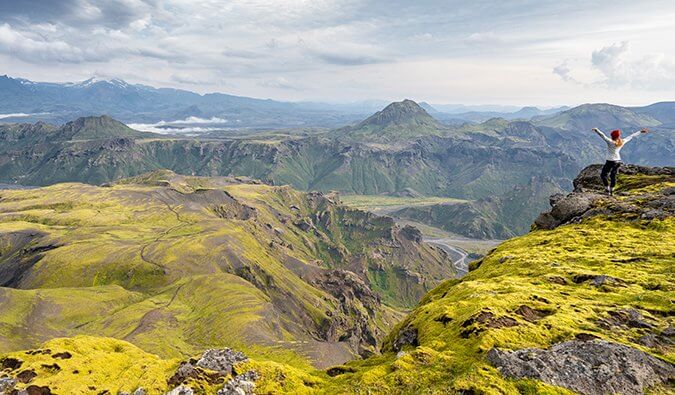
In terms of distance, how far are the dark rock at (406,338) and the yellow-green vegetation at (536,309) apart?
21.0 inches

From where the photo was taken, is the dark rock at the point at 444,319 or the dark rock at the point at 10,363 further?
the dark rock at the point at 10,363

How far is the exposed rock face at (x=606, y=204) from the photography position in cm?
5878

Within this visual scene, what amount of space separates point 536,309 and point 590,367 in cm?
1012

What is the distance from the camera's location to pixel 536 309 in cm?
3769

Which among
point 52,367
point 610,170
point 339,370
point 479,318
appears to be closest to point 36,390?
point 52,367

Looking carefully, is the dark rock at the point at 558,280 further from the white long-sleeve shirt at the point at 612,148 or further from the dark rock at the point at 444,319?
the white long-sleeve shirt at the point at 612,148

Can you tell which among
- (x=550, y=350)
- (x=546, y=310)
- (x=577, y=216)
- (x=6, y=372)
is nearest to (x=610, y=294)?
(x=546, y=310)

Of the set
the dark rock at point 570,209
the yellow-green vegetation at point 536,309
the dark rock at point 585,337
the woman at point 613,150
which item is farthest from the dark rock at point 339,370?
the dark rock at point 570,209

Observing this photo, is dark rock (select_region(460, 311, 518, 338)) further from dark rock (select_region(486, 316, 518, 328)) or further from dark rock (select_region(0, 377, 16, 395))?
dark rock (select_region(0, 377, 16, 395))

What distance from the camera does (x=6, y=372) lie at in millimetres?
41062

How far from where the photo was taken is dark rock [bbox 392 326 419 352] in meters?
41.7

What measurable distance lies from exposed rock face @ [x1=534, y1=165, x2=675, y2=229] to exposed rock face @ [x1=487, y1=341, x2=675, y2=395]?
124ft

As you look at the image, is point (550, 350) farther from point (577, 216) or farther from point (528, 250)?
point (577, 216)

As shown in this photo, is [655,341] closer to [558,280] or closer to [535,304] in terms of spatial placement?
[535,304]
